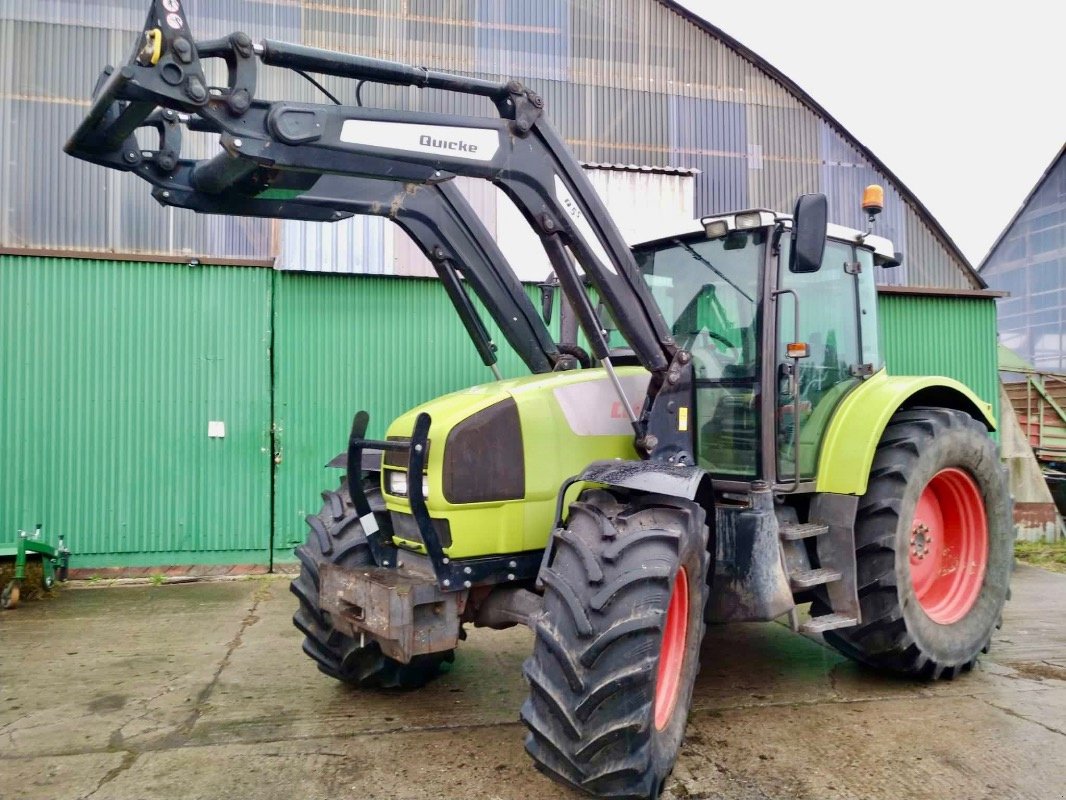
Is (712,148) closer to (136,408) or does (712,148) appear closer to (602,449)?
(602,449)

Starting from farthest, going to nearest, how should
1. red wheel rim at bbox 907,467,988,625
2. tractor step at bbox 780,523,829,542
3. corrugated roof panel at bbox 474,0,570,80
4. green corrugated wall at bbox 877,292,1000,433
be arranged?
green corrugated wall at bbox 877,292,1000,433
corrugated roof panel at bbox 474,0,570,80
red wheel rim at bbox 907,467,988,625
tractor step at bbox 780,523,829,542

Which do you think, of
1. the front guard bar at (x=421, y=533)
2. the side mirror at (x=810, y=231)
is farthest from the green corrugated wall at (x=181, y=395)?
the side mirror at (x=810, y=231)

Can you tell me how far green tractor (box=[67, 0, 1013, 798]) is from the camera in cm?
286

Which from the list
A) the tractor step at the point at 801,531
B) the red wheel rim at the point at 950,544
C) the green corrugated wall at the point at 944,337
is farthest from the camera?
the green corrugated wall at the point at 944,337

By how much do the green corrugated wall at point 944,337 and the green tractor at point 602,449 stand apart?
4531 millimetres

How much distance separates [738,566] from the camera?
3.81 meters

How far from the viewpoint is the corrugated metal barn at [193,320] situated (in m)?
7.48

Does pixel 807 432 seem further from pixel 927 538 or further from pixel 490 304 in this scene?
pixel 490 304

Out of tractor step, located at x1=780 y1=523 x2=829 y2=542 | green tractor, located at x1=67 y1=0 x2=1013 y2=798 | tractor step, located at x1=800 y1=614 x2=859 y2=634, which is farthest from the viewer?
tractor step, located at x1=780 y1=523 x2=829 y2=542

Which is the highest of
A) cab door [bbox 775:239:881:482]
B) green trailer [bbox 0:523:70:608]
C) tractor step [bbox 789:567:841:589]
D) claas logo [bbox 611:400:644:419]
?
cab door [bbox 775:239:881:482]

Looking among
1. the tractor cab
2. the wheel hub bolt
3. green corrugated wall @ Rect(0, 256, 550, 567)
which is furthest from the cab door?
green corrugated wall @ Rect(0, 256, 550, 567)

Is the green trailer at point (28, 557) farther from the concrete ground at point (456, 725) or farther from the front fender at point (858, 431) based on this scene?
the front fender at point (858, 431)

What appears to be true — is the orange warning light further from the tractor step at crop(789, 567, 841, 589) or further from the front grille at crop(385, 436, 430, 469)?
the front grille at crop(385, 436, 430, 469)

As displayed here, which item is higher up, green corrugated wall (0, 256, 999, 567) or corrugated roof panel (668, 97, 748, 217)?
corrugated roof panel (668, 97, 748, 217)
